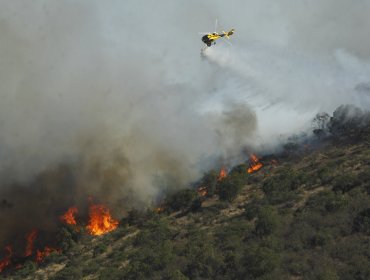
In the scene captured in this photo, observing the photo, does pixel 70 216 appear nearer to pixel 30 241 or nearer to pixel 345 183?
pixel 30 241

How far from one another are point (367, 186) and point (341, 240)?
10.4m

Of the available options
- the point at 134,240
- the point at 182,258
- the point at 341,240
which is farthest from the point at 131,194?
the point at 341,240

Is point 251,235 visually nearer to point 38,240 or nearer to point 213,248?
point 213,248

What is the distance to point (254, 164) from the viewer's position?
217 ft

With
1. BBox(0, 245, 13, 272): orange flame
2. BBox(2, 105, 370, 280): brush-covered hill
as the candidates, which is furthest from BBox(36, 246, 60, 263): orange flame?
BBox(0, 245, 13, 272): orange flame

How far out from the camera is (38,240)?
175ft

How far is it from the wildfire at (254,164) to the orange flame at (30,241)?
89.3ft

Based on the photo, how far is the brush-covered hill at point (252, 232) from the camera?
1134 inches

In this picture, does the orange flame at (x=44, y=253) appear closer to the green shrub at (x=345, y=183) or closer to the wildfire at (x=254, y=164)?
the wildfire at (x=254, y=164)

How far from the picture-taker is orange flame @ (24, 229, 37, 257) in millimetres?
52250

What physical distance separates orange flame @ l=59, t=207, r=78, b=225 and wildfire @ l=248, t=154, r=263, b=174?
883 inches

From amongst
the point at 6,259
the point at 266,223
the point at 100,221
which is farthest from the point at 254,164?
the point at 6,259

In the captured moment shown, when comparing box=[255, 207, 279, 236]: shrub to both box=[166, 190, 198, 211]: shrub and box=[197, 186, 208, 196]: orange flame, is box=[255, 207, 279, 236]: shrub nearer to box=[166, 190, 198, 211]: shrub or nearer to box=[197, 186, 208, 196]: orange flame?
box=[166, 190, 198, 211]: shrub

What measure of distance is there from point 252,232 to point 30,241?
28.3m
